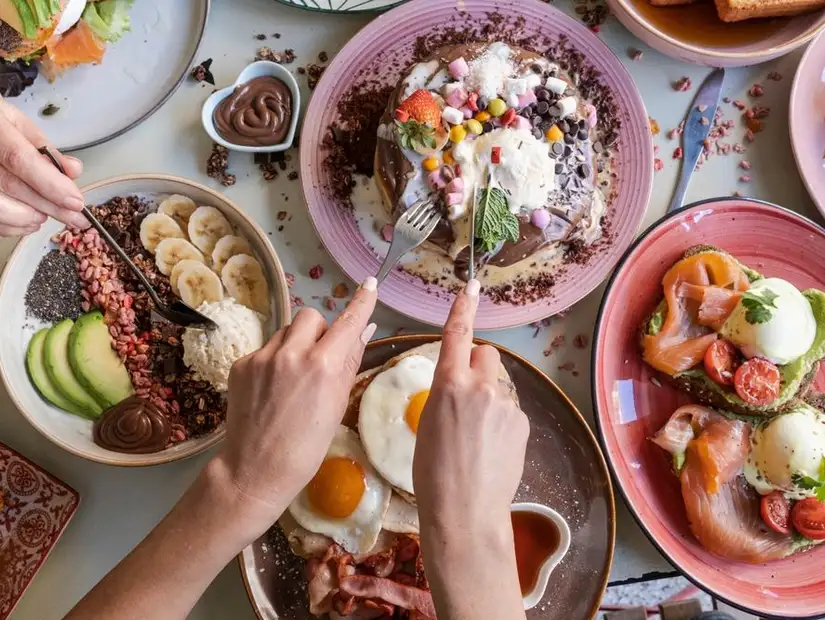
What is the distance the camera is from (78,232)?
95.7 inches

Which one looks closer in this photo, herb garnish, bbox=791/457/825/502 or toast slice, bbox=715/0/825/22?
herb garnish, bbox=791/457/825/502

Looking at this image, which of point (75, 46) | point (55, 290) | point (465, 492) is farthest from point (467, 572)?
point (75, 46)

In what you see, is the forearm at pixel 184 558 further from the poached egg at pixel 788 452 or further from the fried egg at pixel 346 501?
the poached egg at pixel 788 452

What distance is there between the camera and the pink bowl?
252 centimetres

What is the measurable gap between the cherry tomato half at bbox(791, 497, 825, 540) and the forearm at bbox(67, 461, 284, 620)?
1920mm

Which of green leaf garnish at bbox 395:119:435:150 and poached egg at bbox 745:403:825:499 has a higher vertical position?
green leaf garnish at bbox 395:119:435:150

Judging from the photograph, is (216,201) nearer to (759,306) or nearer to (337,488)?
(337,488)

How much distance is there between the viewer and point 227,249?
2479 mm

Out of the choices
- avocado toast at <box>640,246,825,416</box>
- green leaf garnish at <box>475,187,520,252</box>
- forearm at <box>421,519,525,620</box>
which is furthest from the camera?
avocado toast at <box>640,246,825,416</box>

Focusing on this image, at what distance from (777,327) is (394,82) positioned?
1.61 m

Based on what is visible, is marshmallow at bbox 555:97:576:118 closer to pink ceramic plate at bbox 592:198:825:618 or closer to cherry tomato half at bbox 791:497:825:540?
pink ceramic plate at bbox 592:198:825:618

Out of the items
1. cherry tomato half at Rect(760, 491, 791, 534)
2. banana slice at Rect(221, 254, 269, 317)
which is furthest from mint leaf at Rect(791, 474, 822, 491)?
banana slice at Rect(221, 254, 269, 317)

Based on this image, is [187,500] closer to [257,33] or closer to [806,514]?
[257,33]

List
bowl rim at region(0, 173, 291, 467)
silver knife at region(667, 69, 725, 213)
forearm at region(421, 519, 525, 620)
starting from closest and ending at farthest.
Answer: forearm at region(421, 519, 525, 620)
bowl rim at region(0, 173, 291, 467)
silver knife at region(667, 69, 725, 213)
